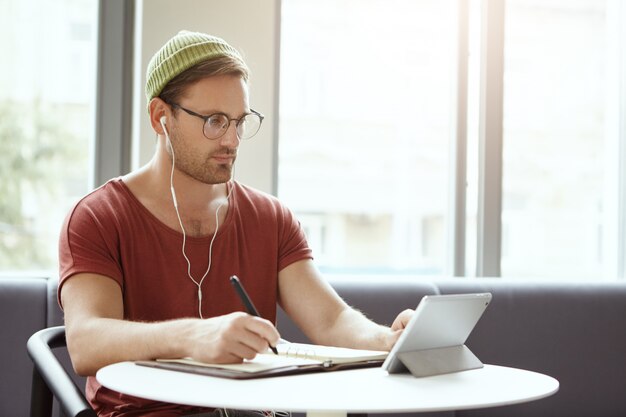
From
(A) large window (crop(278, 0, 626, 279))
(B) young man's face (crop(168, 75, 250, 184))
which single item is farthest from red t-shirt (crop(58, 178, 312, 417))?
(A) large window (crop(278, 0, 626, 279))

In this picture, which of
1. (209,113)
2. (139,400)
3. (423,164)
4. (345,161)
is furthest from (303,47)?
(139,400)

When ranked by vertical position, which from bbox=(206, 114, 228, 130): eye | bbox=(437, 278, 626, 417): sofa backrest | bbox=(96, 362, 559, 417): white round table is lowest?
bbox=(437, 278, 626, 417): sofa backrest

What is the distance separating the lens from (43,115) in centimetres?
316

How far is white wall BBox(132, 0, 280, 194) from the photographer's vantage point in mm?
3029

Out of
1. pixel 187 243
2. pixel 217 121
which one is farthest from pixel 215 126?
pixel 187 243

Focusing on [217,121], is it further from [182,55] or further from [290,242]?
[290,242]

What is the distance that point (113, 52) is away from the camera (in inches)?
122

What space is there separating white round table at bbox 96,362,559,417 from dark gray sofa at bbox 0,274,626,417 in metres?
1.34

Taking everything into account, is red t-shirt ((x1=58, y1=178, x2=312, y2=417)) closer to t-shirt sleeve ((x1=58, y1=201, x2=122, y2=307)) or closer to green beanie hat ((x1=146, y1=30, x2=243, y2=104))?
t-shirt sleeve ((x1=58, y1=201, x2=122, y2=307))

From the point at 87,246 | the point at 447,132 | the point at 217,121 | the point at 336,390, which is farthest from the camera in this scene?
the point at 447,132

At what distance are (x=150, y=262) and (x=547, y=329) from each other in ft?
5.45

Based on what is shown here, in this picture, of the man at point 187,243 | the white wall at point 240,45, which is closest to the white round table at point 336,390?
the man at point 187,243

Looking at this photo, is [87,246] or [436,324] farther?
[87,246]

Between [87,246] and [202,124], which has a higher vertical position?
[202,124]
